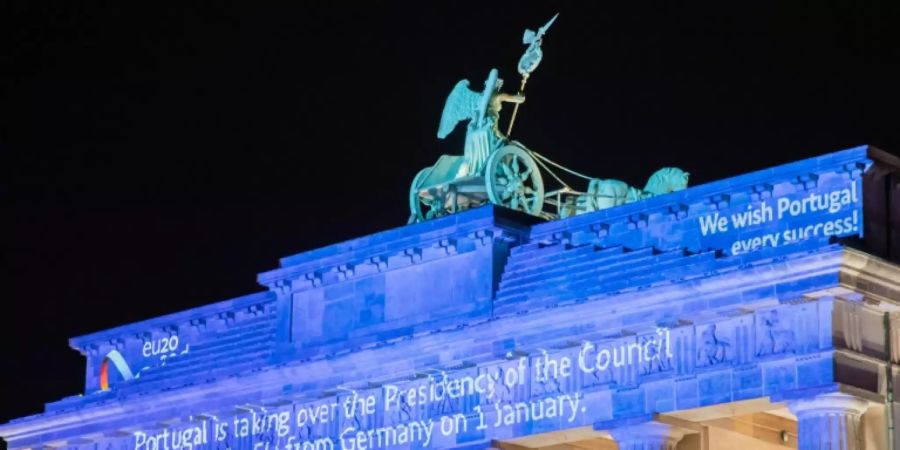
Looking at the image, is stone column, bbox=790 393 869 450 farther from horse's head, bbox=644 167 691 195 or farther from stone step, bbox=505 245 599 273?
horse's head, bbox=644 167 691 195

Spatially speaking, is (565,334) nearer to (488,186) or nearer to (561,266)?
(561,266)

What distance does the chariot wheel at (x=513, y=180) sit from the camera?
54.3 m

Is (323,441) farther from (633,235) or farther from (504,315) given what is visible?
(633,235)

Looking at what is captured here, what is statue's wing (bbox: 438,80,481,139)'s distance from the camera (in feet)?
186

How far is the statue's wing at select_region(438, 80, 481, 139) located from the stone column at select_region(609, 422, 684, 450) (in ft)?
37.6

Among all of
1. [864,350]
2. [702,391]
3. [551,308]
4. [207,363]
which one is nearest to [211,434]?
[207,363]

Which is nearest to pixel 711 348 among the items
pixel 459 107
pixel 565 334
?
pixel 565 334

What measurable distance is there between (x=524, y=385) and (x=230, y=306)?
1234 centimetres

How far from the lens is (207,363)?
198 ft

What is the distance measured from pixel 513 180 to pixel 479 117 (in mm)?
2277

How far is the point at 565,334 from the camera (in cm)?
5053

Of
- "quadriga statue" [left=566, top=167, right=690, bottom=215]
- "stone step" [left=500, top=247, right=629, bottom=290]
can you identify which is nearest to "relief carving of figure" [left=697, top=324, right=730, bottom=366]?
"stone step" [left=500, top=247, right=629, bottom=290]

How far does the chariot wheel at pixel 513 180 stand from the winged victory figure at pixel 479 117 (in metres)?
0.50

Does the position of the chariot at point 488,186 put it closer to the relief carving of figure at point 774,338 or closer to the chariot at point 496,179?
the chariot at point 496,179
